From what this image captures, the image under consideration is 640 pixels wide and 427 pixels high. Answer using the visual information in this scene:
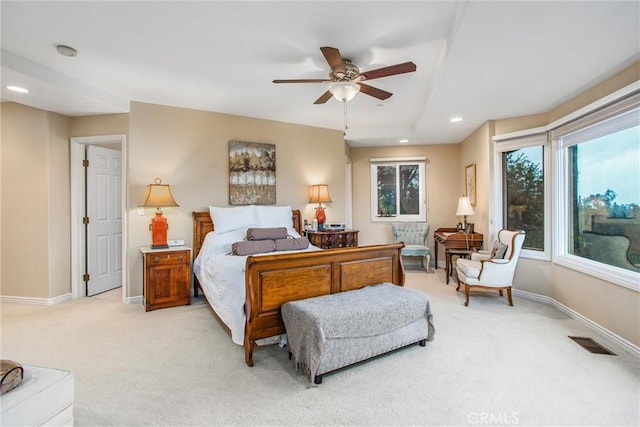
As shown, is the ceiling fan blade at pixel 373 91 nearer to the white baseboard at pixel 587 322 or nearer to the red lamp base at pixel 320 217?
the red lamp base at pixel 320 217

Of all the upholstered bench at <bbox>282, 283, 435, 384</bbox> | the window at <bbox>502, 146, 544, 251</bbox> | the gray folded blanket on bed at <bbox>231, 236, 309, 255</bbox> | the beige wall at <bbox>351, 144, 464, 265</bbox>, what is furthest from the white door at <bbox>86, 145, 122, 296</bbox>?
the window at <bbox>502, 146, 544, 251</bbox>

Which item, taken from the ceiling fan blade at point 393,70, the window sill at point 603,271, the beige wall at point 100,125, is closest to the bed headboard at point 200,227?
the beige wall at point 100,125

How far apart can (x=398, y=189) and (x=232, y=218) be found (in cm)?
369

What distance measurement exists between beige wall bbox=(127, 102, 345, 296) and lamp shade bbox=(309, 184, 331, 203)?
6.3 inches

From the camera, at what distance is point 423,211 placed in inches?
254

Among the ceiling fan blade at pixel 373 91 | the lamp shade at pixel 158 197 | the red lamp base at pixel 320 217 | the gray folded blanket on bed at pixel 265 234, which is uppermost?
the ceiling fan blade at pixel 373 91

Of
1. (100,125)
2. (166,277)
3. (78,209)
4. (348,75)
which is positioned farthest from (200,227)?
(348,75)

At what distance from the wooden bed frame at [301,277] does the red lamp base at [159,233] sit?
2.09 meters

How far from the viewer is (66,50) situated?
2.76 metres

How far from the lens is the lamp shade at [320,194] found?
5.14 m

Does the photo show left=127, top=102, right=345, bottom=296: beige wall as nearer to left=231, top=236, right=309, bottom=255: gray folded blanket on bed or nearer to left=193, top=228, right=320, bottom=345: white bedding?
left=193, top=228, right=320, bottom=345: white bedding

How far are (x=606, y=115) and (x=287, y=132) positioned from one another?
3.92 metres

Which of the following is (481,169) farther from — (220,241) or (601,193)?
(220,241)

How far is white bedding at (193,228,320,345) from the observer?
2.58m
